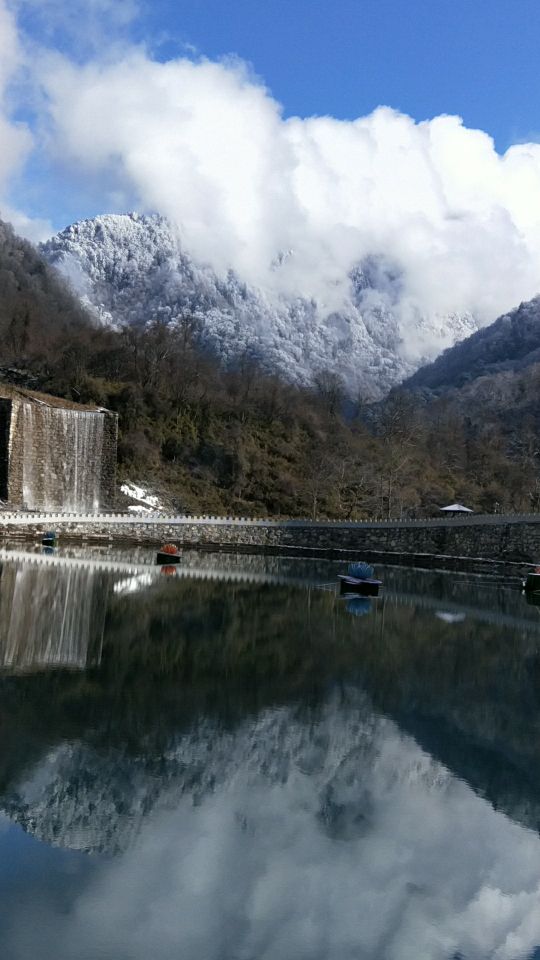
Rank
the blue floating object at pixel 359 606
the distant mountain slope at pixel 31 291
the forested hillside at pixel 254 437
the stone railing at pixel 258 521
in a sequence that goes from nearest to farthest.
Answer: the blue floating object at pixel 359 606 → the stone railing at pixel 258 521 → the forested hillside at pixel 254 437 → the distant mountain slope at pixel 31 291

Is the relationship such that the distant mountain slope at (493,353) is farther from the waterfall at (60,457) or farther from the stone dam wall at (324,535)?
the waterfall at (60,457)

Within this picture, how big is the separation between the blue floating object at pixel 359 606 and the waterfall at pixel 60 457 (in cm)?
3737

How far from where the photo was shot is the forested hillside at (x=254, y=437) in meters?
81.3

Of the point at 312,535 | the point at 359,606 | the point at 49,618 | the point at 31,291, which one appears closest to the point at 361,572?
the point at 359,606

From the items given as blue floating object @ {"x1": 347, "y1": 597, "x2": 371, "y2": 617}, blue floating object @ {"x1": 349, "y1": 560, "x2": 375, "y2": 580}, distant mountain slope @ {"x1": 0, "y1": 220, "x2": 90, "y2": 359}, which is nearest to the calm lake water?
blue floating object @ {"x1": 347, "y1": 597, "x2": 371, "y2": 617}

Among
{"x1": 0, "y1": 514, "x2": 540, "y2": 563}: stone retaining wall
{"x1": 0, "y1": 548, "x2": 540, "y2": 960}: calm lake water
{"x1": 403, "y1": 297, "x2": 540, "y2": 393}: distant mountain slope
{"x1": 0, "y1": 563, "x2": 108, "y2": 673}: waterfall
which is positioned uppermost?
{"x1": 403, "y1": 297, "x2": 540, "y2": 393}: distant mountain slope

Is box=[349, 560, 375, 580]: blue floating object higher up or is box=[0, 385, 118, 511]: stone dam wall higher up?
box=[0, 385, 118, 511]: stone dam wall

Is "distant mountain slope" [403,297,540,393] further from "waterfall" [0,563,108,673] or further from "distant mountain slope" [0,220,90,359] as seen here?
"waterfall" [0,563,108,673]

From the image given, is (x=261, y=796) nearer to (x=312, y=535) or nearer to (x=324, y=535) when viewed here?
(x=324, y=535)

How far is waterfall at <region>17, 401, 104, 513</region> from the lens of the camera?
6800cm

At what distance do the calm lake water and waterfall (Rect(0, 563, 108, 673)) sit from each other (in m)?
0.14

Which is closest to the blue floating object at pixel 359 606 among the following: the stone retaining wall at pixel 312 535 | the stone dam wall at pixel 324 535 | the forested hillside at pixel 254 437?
the stone dam wall at pixel 324 535

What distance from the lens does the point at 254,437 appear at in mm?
89062

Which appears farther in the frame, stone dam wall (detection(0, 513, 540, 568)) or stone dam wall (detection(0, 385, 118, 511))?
stone dam wall (detection(0, 385, 118, 511))
